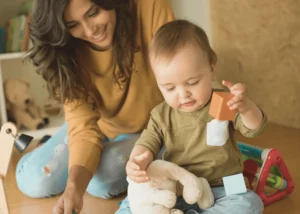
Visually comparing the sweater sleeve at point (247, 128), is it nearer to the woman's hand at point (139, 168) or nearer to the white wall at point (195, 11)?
the woman's hand at point (139, 168)

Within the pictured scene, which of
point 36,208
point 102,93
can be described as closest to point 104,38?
point 102,93

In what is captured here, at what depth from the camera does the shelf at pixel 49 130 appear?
203cm

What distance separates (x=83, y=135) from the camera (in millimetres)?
1339

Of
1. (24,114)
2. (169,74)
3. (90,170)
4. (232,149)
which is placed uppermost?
(169,74)

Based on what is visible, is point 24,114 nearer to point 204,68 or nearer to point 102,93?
point 102,93

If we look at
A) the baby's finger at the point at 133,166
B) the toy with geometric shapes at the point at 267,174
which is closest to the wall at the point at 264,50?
the toy with geometric shapes at the point at 267,174

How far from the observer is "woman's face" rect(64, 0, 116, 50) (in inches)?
44.8

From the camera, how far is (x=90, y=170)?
49.7 inches

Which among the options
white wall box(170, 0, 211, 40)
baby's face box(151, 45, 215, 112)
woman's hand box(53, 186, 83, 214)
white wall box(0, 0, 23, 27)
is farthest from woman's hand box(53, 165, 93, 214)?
white wall box(0, 0, 23, 27)

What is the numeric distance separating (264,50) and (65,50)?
0.87 m

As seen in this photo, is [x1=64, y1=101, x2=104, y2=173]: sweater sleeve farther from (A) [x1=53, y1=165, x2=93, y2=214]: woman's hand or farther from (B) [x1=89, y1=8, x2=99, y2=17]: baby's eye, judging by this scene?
(B) [x1=89, y1=8, x2=99, y2=17]: baby's eye

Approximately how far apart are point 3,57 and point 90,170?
89cm

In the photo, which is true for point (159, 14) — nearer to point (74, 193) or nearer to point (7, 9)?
point (74, 193)

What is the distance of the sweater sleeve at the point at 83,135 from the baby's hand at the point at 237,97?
49 cm
